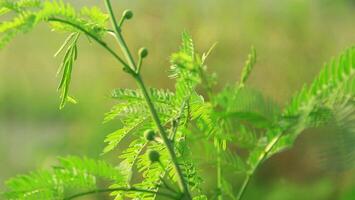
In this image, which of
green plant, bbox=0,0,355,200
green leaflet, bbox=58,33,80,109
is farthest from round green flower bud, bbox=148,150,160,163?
green leaflet, bbox=58,33,80,109

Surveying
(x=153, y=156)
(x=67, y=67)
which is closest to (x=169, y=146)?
(x=153, y=156)

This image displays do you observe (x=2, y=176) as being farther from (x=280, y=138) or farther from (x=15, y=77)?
(x=280, y=138)

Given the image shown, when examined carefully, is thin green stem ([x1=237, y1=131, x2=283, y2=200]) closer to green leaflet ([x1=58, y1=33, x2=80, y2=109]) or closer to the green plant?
the green plant

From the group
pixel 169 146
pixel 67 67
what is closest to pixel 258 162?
pixel 169 146

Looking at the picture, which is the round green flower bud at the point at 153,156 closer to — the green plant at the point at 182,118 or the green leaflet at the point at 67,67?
the green plant at the point at 182,118

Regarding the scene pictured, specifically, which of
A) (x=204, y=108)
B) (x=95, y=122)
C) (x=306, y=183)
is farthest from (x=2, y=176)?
(x=204, y=108)

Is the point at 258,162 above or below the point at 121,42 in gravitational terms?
below

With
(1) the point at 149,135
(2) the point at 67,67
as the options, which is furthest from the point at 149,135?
(2) the point at 67,67

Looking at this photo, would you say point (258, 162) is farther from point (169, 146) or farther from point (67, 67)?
point (67, 67)

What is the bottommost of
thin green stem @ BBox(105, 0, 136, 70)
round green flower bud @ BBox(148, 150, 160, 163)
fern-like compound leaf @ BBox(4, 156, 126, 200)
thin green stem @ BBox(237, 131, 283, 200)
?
thin green stem @ BBox(237, 131, 283, 200)

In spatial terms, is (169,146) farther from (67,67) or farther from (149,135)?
(67,67)
